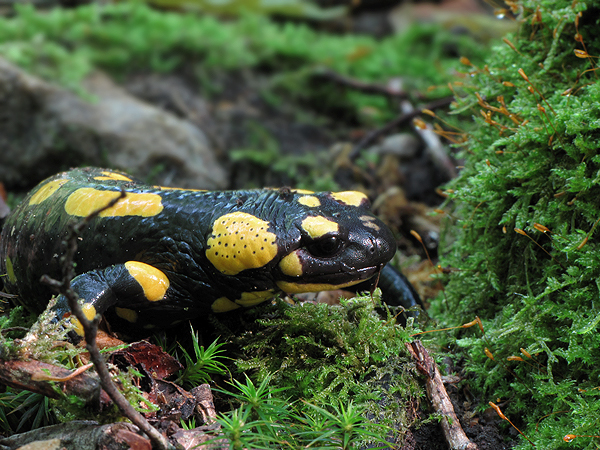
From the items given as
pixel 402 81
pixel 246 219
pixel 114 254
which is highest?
pixel 246 219

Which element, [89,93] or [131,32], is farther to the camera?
[131,32]

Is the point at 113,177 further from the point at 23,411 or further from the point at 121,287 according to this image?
the point at 23,411

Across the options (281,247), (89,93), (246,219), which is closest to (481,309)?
(281,247)

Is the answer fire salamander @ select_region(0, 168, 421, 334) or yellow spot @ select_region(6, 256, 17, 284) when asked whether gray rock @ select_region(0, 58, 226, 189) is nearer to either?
yellow spot @ select_region(6, 256, 17, 284)

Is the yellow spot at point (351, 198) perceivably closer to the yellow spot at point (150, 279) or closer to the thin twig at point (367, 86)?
the yellow spot at point (150, 279)

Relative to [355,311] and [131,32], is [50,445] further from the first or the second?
[131,32]

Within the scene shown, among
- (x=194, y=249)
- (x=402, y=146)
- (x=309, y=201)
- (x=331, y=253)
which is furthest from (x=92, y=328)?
(x=402, y=146)
